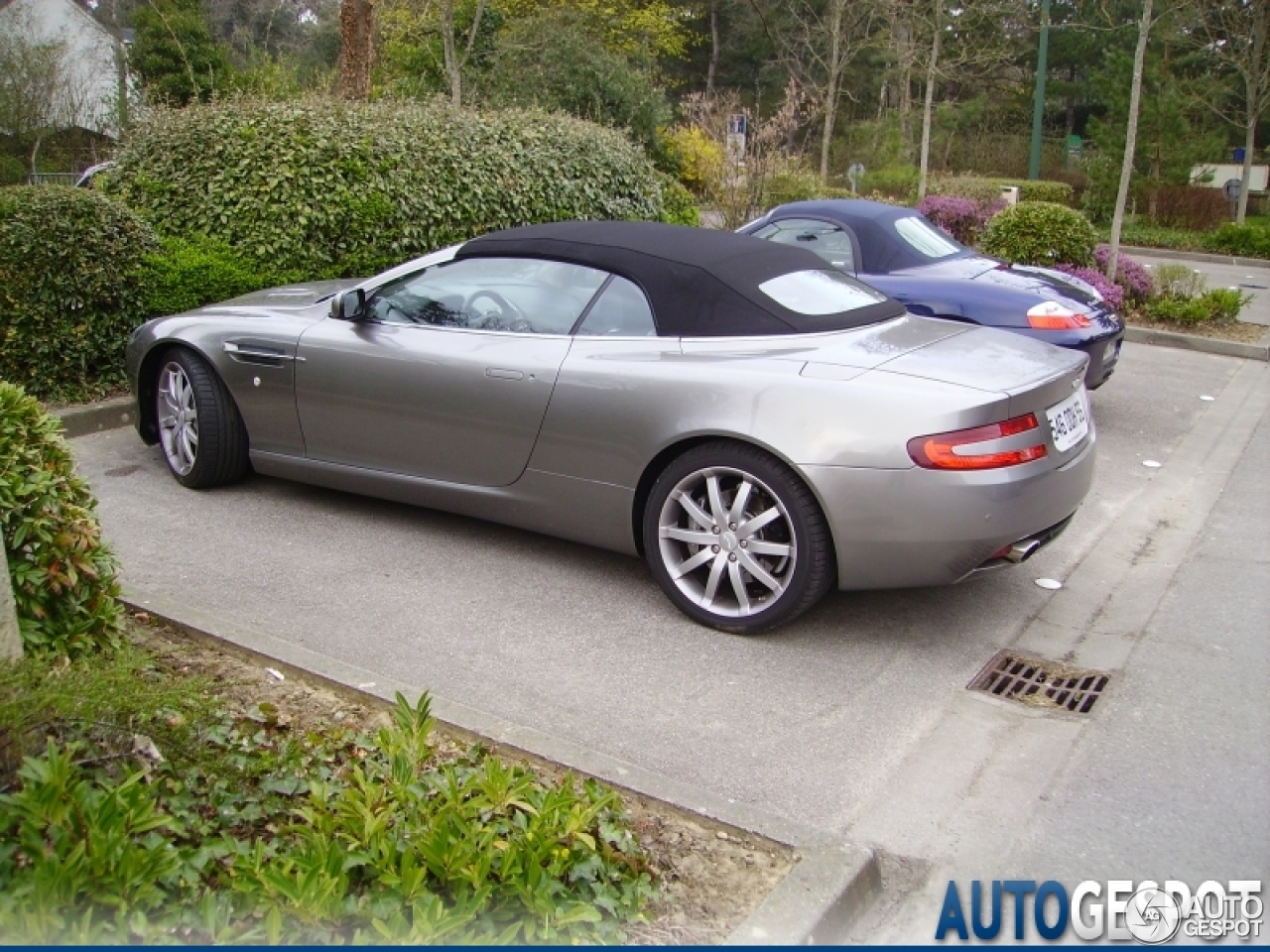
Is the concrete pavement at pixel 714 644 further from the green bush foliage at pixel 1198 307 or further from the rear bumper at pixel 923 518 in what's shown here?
the green bush foliage at pixel 1198 307

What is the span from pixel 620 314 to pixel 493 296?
2.28 feet

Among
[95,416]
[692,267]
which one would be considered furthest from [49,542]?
[95,416]

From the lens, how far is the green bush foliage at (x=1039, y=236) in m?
12.5

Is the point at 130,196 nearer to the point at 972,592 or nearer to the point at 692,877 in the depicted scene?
the point at 972,592

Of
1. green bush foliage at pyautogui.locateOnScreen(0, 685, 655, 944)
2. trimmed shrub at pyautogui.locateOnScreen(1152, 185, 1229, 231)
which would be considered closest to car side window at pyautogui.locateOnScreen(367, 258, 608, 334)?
green bush foliage at pyautogui.locateOnScreen(0, 685, 655, 944)

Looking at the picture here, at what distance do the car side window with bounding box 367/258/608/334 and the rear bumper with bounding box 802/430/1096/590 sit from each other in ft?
4.83

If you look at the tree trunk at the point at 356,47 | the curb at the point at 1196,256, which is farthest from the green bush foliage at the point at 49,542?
the curb at the point at 1196,256

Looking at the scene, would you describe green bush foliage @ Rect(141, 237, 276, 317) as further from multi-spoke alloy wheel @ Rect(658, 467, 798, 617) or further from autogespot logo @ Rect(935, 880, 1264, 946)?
autogespot logo @ Rect(935, 880, 1264, 946)

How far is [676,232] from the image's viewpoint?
5.47 metres

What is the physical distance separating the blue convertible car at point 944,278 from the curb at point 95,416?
14.8 feet

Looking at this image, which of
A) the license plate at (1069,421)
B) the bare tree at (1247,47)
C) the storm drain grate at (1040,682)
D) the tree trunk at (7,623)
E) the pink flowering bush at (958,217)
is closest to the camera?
the tree trunk at (7,623)

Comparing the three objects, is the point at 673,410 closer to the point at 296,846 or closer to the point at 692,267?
the point at 692,267

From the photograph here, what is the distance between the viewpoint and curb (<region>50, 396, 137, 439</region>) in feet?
24.1

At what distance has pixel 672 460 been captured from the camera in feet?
15.6
